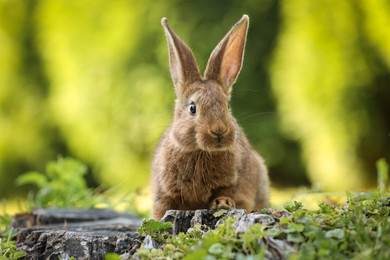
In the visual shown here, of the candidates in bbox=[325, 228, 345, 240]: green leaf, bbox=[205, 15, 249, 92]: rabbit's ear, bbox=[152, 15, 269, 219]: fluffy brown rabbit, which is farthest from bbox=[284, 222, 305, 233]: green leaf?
bbox=[205, 15, 249, 92]: rabbit's ear

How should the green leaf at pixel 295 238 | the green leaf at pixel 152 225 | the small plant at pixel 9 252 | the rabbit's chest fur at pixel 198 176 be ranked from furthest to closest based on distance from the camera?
the rabbit's chest fur at pixel 198 176
the small plant at pixel 9 252
the green leaf at pixel 152 225
the green leaf at pixel 295 238

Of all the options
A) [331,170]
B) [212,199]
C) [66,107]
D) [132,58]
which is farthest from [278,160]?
[212,199]

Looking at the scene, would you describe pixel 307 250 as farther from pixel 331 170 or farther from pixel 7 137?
pixel 7 137

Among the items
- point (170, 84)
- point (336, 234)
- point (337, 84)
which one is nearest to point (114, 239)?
point (336, 234)

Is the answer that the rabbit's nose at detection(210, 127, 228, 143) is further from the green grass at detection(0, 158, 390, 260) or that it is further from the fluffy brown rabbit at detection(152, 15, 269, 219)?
the green grass at detection(0, 158, 390, 260)

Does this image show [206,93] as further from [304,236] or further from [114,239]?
[304,236]

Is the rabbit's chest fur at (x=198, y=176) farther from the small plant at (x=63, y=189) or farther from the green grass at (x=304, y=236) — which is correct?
the small plant at (x=63, y=189)

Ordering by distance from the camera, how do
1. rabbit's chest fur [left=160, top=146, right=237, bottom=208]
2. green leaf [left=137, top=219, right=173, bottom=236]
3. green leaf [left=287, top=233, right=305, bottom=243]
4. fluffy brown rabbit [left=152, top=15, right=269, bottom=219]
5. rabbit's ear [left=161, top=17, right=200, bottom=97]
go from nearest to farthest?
green leaf [left=287, top=233, right=305, bottom=243] < green leaf [left=137, top=219, right=173, bottom=236] < fluffy brown rabbit [left=152, top=15, right=269, bottom=219] < rabbit's chest fur [left=160, top=146, right=237, bottom=208] < rabbit's ear [left=161, top=17, right=200, bottom=97]

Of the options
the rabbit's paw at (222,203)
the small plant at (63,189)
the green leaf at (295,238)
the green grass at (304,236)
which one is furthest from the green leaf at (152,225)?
the small plant at (63,189)
